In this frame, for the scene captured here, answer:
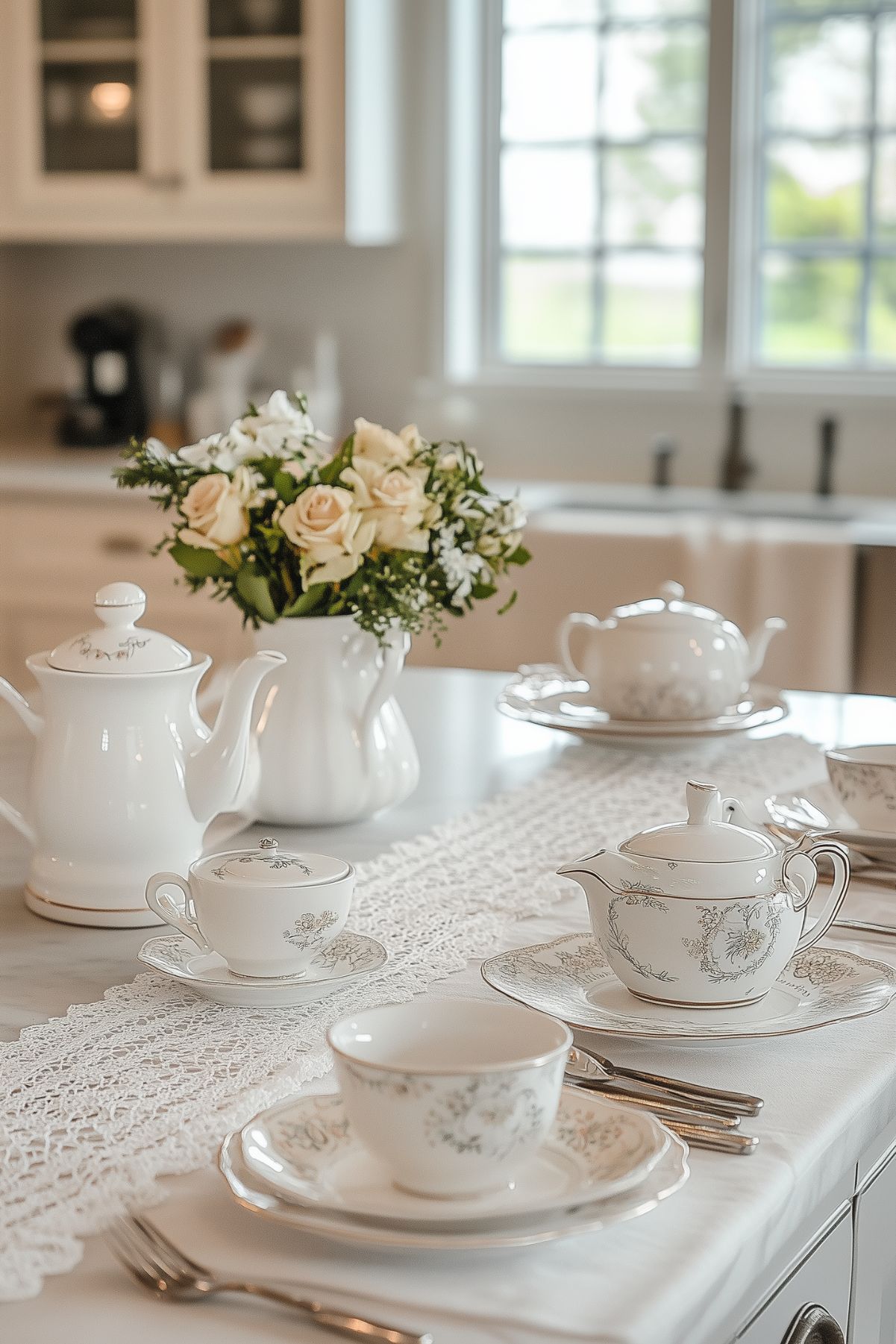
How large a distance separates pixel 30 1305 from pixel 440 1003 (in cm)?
19

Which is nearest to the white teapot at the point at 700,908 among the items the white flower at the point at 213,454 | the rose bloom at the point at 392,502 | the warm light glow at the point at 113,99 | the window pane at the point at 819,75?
the rose bloom at the point at 392,502

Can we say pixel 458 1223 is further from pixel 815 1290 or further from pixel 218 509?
pixel 218 509

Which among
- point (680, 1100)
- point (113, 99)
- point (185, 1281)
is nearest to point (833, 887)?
point (680, 1100)

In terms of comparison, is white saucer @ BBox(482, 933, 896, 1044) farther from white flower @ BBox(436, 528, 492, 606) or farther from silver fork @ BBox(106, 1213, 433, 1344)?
white flower @ BBox(436, 528, 492, 606)

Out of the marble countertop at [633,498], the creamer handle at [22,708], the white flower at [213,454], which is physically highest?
the white flower at [213,454]

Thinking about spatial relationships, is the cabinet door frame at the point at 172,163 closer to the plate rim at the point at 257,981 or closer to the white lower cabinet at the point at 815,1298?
the plate rim at the point at 257,981

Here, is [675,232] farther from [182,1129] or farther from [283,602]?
[182,1129]

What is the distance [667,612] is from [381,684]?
374mm

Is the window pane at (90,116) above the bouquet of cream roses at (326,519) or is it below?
above

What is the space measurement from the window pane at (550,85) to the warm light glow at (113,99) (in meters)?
0.80

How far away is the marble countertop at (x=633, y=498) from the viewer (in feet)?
10.3

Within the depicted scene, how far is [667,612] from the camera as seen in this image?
1.49 metres

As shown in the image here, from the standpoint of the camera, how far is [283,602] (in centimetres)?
124

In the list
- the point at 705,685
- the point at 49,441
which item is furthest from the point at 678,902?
the point at 49,441
